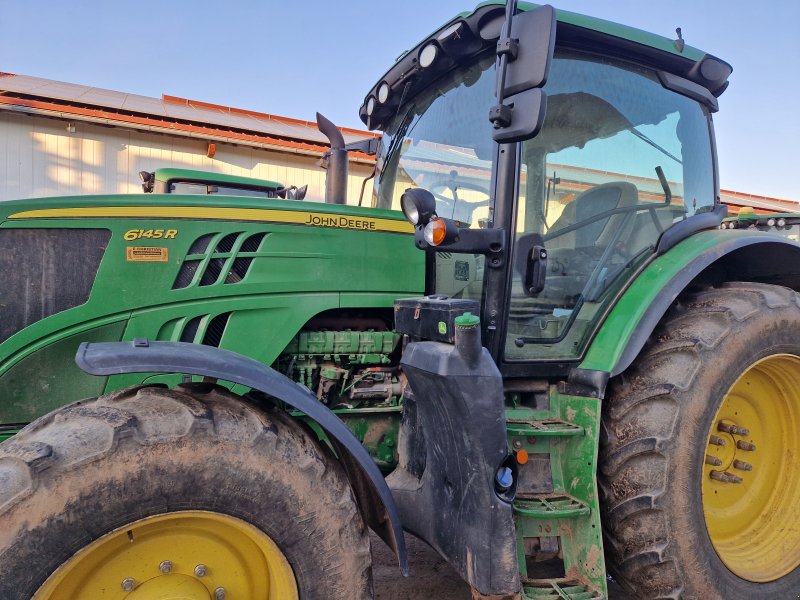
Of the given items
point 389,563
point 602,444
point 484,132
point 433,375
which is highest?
point 484,132

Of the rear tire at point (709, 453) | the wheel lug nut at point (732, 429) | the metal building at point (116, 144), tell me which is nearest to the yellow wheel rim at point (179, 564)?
the rear tire at point (709, 453)

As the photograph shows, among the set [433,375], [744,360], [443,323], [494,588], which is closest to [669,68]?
[744,360]

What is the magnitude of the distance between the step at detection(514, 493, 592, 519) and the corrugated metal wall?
9523 millimetres

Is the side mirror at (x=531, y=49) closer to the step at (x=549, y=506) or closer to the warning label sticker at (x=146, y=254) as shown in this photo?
the warning label sticker at (x=146, y=254)

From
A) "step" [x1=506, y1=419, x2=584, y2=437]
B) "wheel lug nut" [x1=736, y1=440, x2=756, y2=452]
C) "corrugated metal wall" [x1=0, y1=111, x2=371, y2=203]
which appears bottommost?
"wheel lug nut" [x1=736, y1=440, x2=756, y2=452]

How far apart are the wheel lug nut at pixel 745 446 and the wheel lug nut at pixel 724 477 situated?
5.5 inches

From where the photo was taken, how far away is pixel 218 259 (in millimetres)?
2217

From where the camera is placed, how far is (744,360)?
2363 mm

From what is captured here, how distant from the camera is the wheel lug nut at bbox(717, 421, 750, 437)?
257 cm

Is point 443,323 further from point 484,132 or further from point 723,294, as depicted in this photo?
point 723,294

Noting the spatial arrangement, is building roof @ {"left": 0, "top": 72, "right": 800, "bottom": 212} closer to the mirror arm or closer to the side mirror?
the mirror arm

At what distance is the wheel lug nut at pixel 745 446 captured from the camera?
260 centimetres

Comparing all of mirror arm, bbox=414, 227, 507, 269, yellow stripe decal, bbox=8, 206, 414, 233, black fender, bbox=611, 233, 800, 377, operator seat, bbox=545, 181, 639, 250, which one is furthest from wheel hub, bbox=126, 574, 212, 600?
operator seat, bbox=545, 181, 639, 250

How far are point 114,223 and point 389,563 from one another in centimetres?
217
